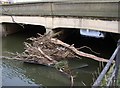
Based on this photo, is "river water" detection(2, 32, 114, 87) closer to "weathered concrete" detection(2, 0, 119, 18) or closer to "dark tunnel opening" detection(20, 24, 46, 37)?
"weathered concrete" detection(2, 0, 119, 18)

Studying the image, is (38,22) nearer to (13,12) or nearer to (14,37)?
(13,12)

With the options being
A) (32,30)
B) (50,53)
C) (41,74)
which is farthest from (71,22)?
(32,30)

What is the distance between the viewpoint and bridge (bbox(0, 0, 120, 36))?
26.8ft

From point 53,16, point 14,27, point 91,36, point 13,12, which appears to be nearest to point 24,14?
point 13,12

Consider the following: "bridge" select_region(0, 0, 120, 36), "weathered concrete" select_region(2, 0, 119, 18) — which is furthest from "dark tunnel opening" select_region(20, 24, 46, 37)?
"weathered concrete" select_region(2, 0, 119, 18)

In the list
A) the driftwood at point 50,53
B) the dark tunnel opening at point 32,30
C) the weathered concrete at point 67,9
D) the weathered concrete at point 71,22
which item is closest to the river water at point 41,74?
the driftwood at point 50,53

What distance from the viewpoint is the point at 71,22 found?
30.3 feet

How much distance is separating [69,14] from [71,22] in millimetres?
349

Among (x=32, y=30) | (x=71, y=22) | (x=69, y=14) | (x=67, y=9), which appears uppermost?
(x=67, y=9)

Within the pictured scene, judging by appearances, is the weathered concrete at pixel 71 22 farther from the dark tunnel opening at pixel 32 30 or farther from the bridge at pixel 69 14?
the dark tunnel opening at pixel 32 30

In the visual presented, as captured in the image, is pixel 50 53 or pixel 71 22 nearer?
pixel 50 53

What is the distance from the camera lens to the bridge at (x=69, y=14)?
8.16m

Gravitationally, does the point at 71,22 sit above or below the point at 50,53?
above

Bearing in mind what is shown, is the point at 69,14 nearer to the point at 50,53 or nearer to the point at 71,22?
the point at 71,22
